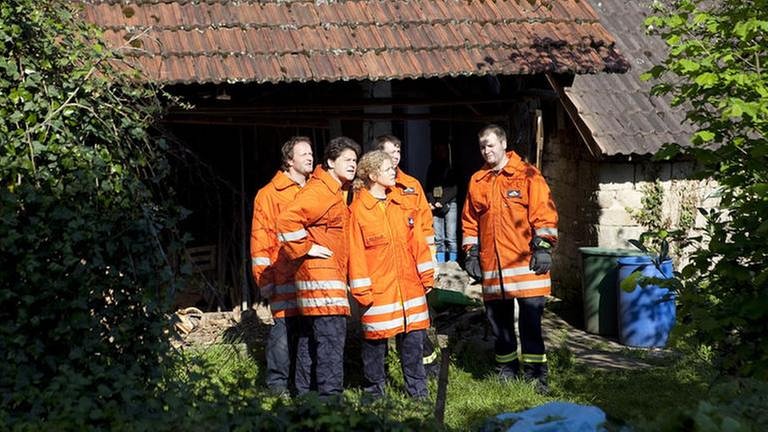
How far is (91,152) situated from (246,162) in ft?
16.5

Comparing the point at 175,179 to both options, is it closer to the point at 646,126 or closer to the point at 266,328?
the point at 266,328

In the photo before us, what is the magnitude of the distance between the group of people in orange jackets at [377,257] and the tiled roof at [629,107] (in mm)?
3689

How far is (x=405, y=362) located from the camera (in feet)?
25.5

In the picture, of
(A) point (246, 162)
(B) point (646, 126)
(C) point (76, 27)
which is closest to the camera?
(C) point (76, 27)

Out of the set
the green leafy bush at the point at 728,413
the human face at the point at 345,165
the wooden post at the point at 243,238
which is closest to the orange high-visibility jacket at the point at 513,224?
the human face at the point at 345,165

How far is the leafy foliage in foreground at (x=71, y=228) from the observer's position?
18.8 ft

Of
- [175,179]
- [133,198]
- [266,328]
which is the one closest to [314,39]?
[175,179]

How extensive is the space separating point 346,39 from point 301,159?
1.62 meters

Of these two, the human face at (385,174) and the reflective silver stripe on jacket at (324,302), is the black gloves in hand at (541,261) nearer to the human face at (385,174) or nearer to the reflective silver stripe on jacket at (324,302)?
the human face at (385,174)

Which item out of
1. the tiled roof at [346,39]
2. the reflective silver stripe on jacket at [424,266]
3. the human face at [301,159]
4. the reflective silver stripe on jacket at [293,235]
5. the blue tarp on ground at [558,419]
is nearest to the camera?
the blue tarp on ground at [558,419]

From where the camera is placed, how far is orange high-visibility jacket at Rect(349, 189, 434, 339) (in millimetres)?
7555

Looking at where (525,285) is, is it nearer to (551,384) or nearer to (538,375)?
(538,375)

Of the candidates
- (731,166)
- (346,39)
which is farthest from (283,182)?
A: (731,166)

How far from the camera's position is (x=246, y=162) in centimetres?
1107
